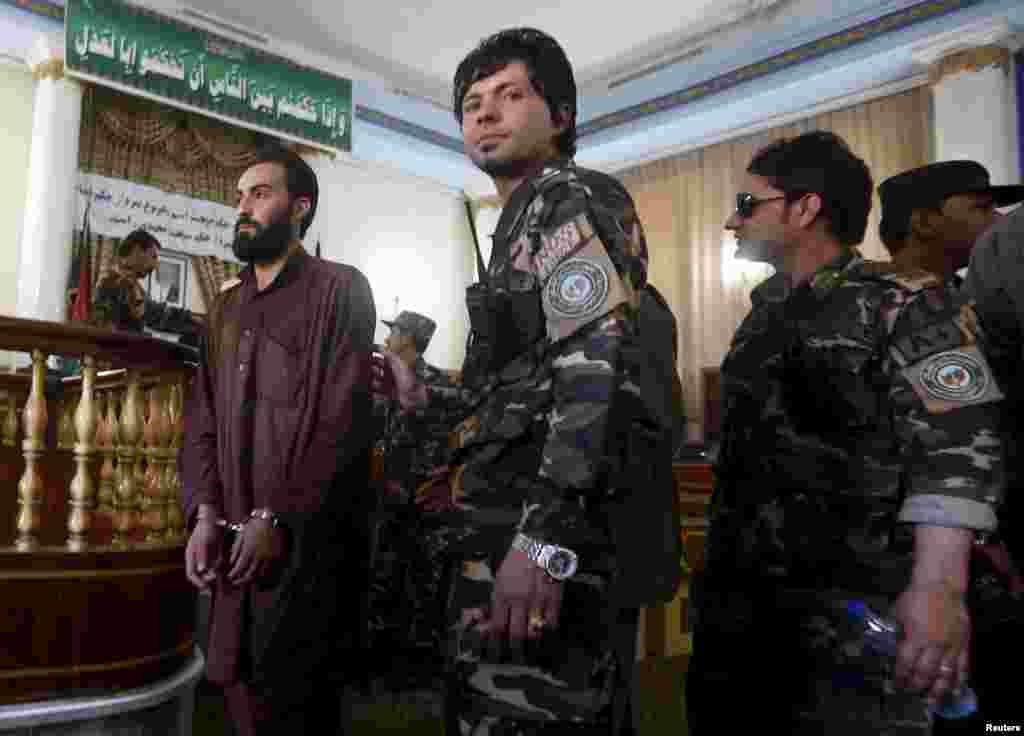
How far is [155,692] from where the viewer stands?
2227mm

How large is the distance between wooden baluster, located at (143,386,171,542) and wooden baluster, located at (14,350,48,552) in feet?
0.92

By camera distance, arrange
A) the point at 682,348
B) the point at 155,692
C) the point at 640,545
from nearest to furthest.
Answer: the point at 640,545, the point at 155,692, the point at 682,348

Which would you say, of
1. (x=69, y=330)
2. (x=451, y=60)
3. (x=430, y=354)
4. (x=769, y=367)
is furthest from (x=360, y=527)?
(x=430, y=354)

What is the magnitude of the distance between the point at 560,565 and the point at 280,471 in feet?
2.78

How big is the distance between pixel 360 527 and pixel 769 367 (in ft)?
3.16

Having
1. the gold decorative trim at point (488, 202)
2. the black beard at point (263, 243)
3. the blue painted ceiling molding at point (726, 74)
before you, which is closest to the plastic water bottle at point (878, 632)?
the black beard at point (263, 243)

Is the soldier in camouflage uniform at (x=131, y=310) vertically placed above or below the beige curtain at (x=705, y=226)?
below

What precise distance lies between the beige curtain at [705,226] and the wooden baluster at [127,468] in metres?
5.97

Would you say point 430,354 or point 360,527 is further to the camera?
point 430,354

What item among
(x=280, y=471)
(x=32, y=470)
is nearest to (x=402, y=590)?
(x=32, y=470)

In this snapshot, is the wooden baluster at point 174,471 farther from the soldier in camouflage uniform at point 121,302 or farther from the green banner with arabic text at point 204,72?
the green banner with arabic text at point 204,72

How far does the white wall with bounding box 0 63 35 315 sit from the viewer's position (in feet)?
21.3

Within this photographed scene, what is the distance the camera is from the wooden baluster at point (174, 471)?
94.0 inches

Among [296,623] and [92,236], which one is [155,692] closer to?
[296,623]
